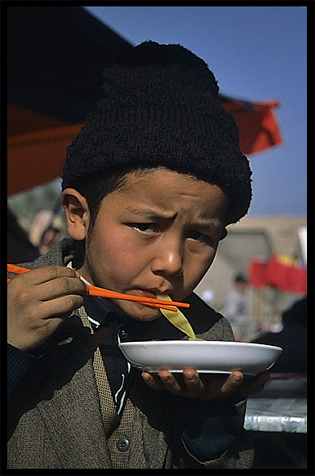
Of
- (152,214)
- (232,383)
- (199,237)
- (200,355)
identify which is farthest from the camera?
(199,237)

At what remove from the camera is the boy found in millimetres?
1122

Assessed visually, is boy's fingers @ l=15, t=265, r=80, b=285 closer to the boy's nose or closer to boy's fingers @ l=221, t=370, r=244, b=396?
the boy's nose

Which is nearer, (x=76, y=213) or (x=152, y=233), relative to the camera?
(x=152, y=233)

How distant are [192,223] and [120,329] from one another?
0.39 metres

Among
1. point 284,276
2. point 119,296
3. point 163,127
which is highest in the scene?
point 163,127

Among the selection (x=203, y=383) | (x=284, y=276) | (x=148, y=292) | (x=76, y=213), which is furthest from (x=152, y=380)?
(x=284, y=276)

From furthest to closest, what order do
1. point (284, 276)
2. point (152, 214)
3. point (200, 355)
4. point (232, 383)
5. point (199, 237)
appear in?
point (284, 276)
point (199, 237)
point (152, 214)
point (232, 383)
point (200, 355)

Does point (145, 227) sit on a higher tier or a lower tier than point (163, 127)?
lower

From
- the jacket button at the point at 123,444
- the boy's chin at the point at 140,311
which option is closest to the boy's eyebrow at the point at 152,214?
the boy's chin at the point at 140,311

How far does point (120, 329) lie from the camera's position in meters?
1.41

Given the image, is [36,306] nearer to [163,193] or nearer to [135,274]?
[135,274]

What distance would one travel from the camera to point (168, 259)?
1205 mm

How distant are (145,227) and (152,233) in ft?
0.09
